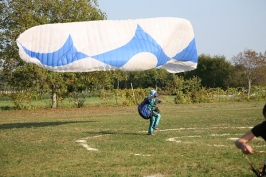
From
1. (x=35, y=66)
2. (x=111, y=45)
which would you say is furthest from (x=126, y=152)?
(x=35, y=66)

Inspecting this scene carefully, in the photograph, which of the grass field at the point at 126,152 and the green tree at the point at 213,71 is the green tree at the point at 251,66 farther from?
the grass field at the point at 126,152

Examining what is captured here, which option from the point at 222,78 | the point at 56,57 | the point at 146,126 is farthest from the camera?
the point at 222,78

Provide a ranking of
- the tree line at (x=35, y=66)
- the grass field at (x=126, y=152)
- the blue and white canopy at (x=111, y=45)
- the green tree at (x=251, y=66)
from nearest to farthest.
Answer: the grass field at (x=126, y=152) → the blue and white canopy at (x=111, y=45) → the tree line at (x=35, y=66) → the green tree at (x=251, y=66)

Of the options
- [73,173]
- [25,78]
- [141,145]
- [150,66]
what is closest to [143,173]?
[73,173]

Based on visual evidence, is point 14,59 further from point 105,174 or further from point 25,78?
point 105,174

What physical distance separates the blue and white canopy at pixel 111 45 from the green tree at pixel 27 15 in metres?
21.3

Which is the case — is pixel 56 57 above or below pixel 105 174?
above

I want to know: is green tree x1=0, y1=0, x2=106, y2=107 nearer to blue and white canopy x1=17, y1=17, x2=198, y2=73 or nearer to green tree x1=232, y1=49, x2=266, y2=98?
blue and white canopy x1=17, y1=17, x2=198, y2=73

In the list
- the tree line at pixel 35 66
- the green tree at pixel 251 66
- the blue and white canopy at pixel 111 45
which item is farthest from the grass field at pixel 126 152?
the green tree at pixel 251 66

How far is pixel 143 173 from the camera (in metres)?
10.4

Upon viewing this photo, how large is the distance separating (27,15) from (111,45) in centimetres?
2267

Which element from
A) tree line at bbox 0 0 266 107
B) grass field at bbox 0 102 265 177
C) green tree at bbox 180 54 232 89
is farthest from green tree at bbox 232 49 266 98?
grass field at bbox 0 102 265 177

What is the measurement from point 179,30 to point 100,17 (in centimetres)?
2386

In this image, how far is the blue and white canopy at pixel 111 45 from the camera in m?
18.6
